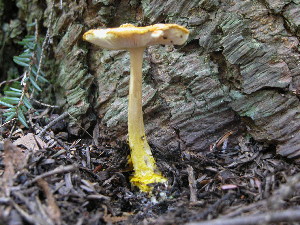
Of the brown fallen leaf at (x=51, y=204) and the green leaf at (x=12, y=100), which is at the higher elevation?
the green leaf at (x=12, y=100)

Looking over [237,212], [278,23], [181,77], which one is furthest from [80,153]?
[278,23]

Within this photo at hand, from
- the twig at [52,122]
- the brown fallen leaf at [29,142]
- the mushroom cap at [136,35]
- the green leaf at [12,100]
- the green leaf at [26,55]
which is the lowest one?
the brown fallen leaf at [29,142]

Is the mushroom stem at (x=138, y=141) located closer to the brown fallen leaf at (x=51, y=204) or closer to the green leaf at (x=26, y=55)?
the brown fallen leaf at (x=51, y=204)

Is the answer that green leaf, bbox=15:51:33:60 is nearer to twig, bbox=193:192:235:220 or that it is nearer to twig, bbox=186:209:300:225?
twig, bbox=193:192:235:220

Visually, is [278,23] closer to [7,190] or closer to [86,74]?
[86,74]

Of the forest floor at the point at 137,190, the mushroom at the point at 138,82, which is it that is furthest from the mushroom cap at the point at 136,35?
the forest floor at the point at 137,190

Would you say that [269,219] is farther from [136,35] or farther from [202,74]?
[202,74]

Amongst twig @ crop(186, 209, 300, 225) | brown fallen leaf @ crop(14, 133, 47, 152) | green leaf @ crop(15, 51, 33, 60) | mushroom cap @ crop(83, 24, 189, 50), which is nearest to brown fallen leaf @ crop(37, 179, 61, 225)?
brown fallen leaf @ crop(14, 133, 47, 152)
